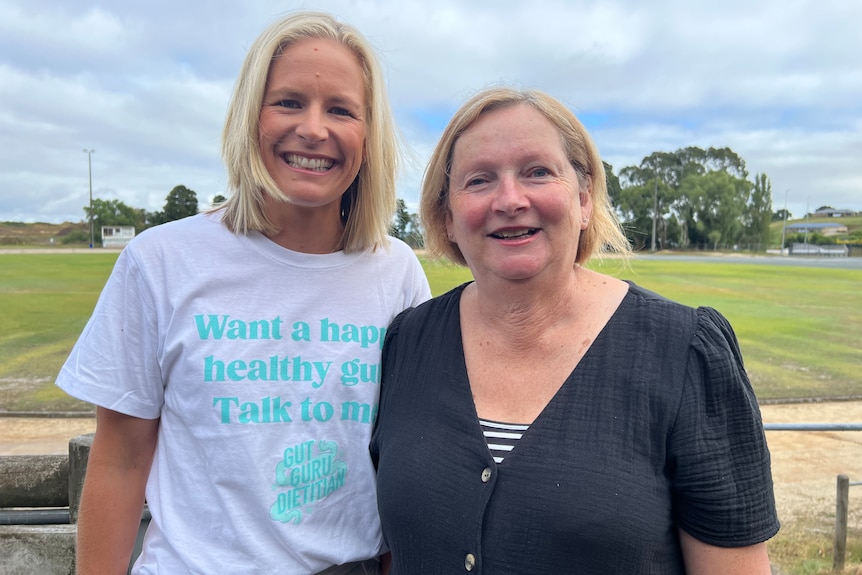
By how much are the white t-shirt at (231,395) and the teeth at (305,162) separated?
27cm

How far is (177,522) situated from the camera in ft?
5.79

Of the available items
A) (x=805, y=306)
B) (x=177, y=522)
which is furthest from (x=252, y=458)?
(x=805, y=306)

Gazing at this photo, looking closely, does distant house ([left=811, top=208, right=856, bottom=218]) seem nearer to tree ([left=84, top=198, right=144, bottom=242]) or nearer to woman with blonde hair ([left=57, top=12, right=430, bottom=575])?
tree ([left=84, top=198, right=144, bottom=242])

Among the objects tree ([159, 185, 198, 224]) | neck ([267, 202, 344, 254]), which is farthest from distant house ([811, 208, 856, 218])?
neck ([267, 202, 344, 254])

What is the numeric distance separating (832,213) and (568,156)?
180m

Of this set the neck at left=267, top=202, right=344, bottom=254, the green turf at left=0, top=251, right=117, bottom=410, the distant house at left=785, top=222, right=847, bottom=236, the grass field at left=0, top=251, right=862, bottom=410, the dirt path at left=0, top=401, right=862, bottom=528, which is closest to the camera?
the neck at left=267, top=202, right=344, bottom=254

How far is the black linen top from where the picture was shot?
1.52 m

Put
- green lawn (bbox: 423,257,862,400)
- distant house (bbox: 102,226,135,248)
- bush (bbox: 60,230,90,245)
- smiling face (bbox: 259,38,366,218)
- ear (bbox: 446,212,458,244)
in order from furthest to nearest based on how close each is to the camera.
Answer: bush (bbox: 60,230,90,245) < distant house (bbox: 102,226,135,248) < green lawn (bbox: 423,257,862,400) < ear (bbox: 446,212,458,244) < smiling face (bbox: 259,38,366,218)

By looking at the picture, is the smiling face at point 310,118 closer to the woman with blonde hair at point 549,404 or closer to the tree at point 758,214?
the woman with blonde hair at point 549,404

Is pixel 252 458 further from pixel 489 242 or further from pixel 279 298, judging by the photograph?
pixel 489 242

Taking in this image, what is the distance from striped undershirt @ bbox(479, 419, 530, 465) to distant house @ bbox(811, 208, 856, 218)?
17710 centimetres

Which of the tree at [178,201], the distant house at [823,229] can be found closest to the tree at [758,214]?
the distant house at [823,229]

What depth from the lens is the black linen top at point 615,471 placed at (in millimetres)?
1516

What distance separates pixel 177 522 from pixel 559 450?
115cm
